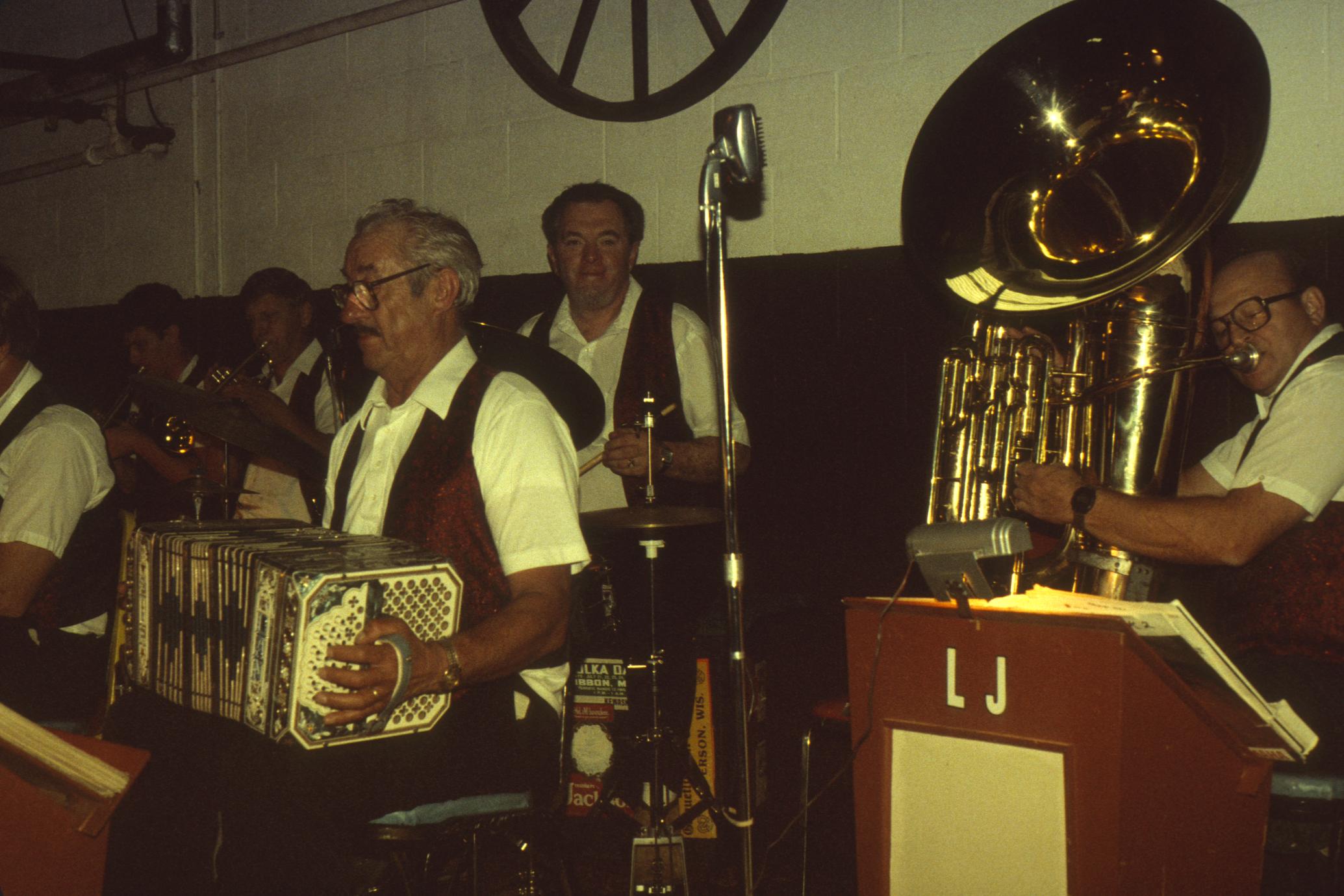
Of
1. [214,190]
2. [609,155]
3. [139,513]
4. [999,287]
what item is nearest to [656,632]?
[999,287]

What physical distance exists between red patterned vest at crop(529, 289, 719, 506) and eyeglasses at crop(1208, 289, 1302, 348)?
1461mm

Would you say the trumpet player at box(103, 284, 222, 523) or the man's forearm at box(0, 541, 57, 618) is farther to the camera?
the trumpet player at box(103, 284, 222, 523)

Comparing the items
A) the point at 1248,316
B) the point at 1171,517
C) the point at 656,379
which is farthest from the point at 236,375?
the point at 1248,316

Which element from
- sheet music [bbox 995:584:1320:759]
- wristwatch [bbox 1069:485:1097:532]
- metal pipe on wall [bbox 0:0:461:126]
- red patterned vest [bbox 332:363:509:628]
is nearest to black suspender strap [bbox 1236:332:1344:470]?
wristwatch [bbox 1069:485:1097:532]

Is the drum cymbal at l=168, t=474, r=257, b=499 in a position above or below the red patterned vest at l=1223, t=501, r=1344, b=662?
above

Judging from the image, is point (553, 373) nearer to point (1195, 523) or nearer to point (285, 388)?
point (1195, 523)

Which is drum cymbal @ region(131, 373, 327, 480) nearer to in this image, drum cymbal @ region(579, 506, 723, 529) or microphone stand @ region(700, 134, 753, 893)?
drum cymbal @ region(579, 506, 723, 529)

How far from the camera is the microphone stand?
5.98ft

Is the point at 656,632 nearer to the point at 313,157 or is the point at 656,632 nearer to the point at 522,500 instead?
the point at 522,500

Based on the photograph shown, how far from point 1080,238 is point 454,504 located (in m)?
1.46

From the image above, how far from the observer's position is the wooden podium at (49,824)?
186 cm

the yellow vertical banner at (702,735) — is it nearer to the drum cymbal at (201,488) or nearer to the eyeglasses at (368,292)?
the eyeglasses at (368,292)

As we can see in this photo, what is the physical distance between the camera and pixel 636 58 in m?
3.84

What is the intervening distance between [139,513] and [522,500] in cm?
324
